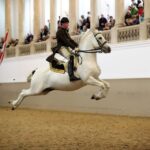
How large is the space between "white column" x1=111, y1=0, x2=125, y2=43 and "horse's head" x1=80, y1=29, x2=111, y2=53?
9.57m

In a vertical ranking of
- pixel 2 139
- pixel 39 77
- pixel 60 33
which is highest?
pixel 60 33

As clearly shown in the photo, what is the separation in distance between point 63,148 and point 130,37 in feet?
39.2

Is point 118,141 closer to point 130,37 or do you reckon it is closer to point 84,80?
point 84,80

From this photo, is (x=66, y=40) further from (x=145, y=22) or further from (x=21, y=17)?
(x=21, y=17)

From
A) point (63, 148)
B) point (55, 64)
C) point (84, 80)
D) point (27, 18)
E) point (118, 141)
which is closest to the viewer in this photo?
point (63, 148)

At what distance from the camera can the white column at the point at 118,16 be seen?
21203 mm

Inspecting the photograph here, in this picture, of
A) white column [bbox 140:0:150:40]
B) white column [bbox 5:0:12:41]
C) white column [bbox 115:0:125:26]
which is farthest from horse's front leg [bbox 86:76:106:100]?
white column [bbox 5:0:12:41]

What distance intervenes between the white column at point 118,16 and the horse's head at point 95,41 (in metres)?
9.57

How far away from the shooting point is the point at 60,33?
11602 mm

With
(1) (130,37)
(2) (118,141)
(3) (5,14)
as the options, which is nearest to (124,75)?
(1) (130,37)

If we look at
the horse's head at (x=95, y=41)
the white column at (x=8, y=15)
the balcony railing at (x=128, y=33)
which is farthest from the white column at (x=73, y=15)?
the horse's head at (x=95, y=41)

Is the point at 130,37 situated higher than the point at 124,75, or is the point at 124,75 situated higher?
the point at 130,37

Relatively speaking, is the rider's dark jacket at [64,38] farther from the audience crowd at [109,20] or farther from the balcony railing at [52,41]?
the balcony railing at [52,41]

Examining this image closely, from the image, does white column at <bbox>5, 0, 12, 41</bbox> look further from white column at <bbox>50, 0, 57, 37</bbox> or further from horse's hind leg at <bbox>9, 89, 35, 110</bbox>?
horse's hind leg at <bbox>9, 89, 35, 110</bbox>
